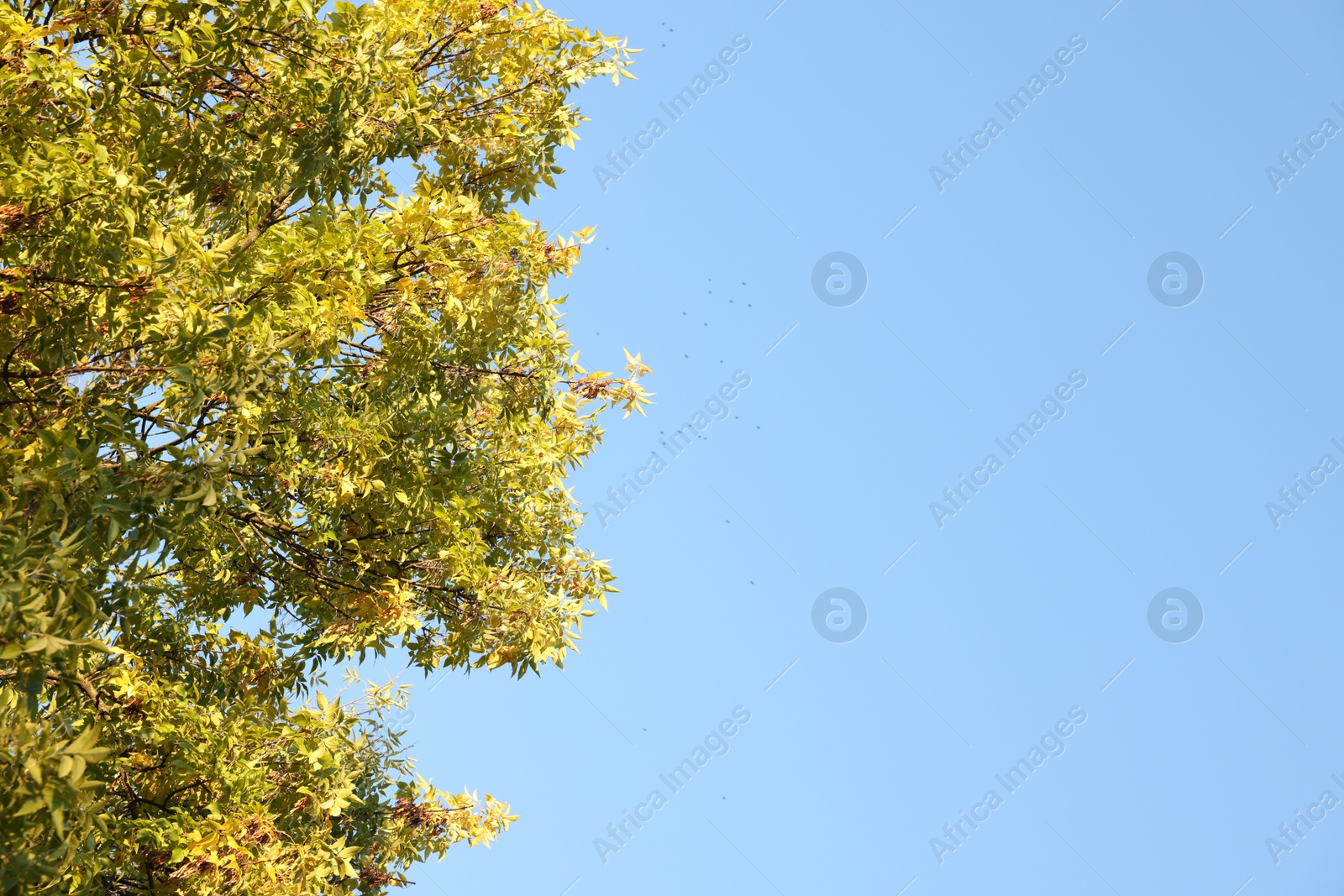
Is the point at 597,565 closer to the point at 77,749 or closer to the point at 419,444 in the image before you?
the point at 419,444

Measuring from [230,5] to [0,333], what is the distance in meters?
1.94

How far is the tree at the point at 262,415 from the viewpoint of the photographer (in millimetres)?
4465

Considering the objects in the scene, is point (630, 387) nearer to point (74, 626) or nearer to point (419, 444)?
point (419, 444)

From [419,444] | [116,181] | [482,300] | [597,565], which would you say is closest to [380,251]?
[482,300]

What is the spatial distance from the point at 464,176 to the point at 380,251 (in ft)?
5.30

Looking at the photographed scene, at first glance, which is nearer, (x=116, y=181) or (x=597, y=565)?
(x=116, y=181)

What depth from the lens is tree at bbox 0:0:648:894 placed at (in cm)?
446

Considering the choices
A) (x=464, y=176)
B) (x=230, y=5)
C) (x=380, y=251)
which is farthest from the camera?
(x=464, y=176)

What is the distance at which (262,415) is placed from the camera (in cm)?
591

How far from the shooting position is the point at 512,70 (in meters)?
7.50

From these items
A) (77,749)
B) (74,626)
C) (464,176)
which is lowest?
(77,749)

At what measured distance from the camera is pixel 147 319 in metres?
4.70

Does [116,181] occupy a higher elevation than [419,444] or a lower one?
higher

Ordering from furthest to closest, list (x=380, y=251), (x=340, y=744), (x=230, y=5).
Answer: (x=340, y=744) < (x=380, y=251) < (x=230, y=5)
